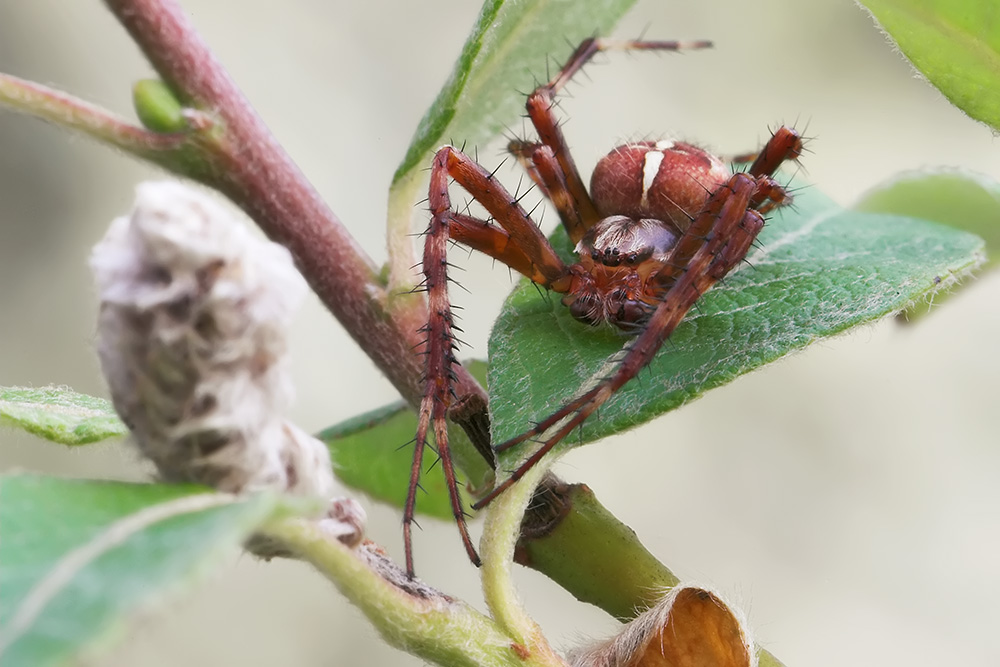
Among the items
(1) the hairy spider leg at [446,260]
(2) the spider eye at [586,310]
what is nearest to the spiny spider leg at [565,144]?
(1) the hairy spider leg at [446,260]

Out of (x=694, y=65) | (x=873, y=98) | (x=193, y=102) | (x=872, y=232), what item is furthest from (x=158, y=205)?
(x=873, y=98)

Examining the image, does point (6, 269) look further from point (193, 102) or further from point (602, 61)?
point (193, 102)

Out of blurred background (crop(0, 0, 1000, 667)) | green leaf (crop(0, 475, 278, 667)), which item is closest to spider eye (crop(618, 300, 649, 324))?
green leaf (crop(0, 475, 278, 667))

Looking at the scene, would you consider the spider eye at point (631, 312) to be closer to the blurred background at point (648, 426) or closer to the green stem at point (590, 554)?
the green stem at point (590, 554)

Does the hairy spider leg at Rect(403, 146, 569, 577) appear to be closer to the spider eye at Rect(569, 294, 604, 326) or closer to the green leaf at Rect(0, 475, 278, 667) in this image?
the spider eye at Rect(569, 294, 604, 326)

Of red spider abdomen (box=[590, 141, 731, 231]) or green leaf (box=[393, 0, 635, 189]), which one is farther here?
red spider abdomen (box=[590, 141, 731, 231])
